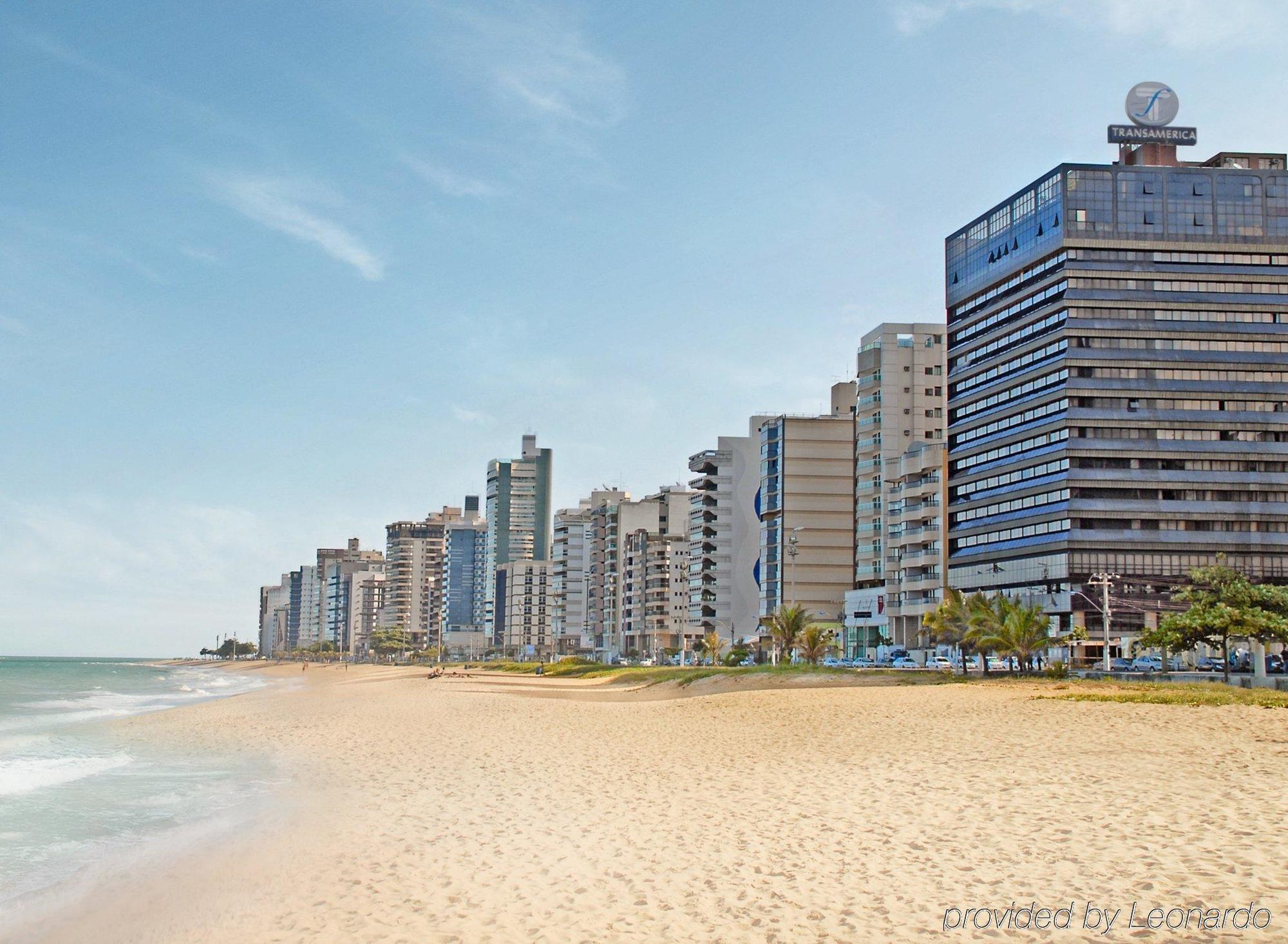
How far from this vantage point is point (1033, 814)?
1739 centimetres

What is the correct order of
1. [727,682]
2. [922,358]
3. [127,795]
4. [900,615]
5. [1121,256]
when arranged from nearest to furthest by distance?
[127,795]
[727,682]
[1121,256]
[900,615]
[922,358]

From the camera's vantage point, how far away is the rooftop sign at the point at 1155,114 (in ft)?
396

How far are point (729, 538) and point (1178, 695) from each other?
460 ft

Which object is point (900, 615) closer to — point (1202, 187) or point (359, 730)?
point (1202, 187)

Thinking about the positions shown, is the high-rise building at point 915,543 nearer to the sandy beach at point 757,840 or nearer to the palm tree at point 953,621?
the palm tree at point 953,621

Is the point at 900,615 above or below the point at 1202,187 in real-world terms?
below

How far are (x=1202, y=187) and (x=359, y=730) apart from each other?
10957 centimetres

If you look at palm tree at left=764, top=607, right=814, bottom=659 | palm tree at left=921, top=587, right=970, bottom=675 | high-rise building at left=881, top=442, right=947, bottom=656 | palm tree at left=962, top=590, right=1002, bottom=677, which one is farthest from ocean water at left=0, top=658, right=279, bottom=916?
high-rise building at left=881, top=442, right=947, bottom=656

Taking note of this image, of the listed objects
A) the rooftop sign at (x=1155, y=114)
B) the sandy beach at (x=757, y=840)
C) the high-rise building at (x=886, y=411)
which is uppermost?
the rooftop sign at (x=1155, y=114)

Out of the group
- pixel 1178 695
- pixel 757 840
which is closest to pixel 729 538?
pixel 1178 695

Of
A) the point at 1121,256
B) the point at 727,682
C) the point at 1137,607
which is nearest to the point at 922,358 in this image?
the point at 1121,256

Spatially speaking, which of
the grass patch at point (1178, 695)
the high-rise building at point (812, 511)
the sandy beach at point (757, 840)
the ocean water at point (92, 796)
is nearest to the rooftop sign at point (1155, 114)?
the high-rise building at point (812, 511)

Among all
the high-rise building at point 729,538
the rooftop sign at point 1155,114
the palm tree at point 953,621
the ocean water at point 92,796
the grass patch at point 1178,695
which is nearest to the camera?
the ocean water at point 92,796

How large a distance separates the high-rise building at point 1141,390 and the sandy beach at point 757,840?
82.9m
